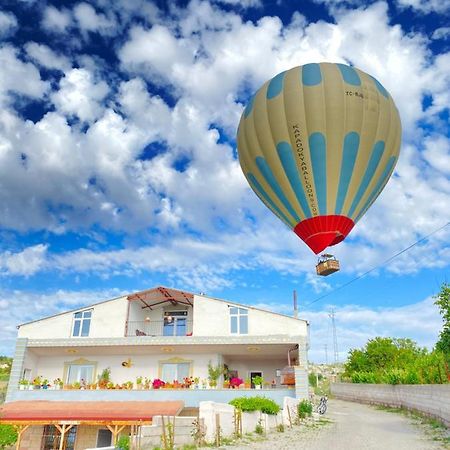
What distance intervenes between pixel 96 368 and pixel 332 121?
19.7m

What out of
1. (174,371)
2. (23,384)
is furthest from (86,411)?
(174,371)

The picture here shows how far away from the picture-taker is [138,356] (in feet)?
84.5

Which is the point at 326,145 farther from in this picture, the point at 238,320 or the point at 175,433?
the point at 238,320

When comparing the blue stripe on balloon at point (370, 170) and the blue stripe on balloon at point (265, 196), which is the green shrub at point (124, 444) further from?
the blue stripe on balloon at point (370, 170)

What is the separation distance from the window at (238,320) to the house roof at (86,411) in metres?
5.25

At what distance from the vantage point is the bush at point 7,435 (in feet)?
58.6

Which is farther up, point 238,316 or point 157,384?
point 238,316

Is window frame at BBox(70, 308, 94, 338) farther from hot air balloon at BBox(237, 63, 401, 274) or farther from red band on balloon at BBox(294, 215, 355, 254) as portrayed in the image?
red band on balloon at BBox(294, 215, 355, 254)

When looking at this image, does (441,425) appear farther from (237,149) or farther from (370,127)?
(237,149)

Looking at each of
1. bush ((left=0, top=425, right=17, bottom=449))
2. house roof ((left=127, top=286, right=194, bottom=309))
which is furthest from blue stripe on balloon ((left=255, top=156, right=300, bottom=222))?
bush ((left=0, top=425, right=17, bottom=449))

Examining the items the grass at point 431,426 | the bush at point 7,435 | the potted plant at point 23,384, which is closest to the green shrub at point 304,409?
the grass at point 431,426

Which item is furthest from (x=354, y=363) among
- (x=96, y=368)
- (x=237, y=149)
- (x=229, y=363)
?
(x=237, y=149)

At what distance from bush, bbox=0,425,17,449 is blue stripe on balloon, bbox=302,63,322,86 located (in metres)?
18.0

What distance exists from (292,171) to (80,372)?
18.8 m
